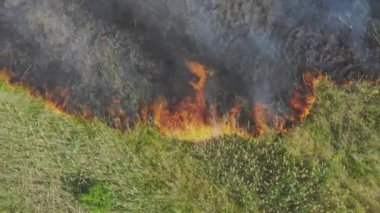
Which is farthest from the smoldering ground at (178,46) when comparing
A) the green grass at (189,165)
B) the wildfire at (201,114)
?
the green grass at (189,165)

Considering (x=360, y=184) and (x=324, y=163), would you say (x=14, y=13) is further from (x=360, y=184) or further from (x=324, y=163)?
(x=360, y=184)

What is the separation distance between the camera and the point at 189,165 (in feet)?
11.6

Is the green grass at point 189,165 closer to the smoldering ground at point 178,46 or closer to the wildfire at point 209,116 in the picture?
the wildfire at point 209,116

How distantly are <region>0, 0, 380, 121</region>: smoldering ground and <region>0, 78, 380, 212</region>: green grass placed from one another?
180 mm

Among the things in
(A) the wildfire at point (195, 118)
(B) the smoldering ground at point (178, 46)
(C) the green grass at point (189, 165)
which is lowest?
(C) the green grass at point (189, 165)

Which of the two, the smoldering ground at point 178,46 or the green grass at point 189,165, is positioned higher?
the smoldering ground at point 178,46

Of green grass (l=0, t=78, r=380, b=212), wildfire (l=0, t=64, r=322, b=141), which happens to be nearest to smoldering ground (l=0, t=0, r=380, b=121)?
wildfire (l=0, t=64, r=322, b=141)

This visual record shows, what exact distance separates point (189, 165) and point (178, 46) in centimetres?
75

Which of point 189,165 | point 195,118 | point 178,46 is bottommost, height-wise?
point 189,165

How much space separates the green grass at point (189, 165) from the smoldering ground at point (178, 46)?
180 mm

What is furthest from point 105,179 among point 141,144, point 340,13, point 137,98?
point 340,13

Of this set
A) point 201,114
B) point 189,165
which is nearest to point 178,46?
point 201,114

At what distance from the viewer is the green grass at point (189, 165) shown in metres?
3.42

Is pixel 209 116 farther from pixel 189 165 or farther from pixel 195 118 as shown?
pixel 189 165
